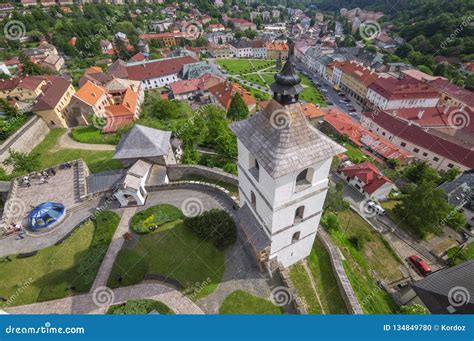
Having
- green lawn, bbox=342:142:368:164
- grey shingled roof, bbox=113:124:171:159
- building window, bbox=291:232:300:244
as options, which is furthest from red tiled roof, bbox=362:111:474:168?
grey shingled roof, bbox=113:124:171:159

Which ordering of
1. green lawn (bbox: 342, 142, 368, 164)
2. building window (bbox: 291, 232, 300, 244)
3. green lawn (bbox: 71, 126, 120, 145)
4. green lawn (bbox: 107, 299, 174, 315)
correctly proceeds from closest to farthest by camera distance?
green lawn (bbox: 107, 299, 174, 315), building window (bbox: 291, 232, 300, 244), green lawn (bbox: 71, 126, 120, 145), green lawn (bbox: 342, 142, 368, 164)

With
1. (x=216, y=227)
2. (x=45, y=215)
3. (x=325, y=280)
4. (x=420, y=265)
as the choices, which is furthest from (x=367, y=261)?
(x=45, y=215)

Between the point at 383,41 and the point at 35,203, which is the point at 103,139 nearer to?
the point at 35,203

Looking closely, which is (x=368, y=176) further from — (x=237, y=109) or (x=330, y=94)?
(x=330, y=94)

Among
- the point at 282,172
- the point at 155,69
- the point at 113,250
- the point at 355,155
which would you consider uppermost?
the point at 282,172

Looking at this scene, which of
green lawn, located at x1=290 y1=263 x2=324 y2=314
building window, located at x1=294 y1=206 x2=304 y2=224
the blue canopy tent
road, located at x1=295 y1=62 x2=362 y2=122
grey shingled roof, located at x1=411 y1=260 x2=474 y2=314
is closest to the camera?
building window, located at x1=294 y1=206 x2=304 y2=224

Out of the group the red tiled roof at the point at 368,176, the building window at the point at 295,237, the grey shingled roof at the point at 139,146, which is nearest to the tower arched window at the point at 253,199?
the building window at the point at 295,237

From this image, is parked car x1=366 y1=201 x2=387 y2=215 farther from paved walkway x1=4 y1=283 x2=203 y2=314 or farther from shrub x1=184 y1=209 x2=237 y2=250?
paved walkway x1=4 y1=283 x2=203 y2=314
